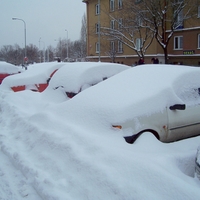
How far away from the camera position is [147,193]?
117 inches

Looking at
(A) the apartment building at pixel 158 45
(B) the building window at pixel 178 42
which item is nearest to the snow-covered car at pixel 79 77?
(A) the apartment building at pixel 158 45

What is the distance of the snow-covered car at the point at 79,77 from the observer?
7.67 m

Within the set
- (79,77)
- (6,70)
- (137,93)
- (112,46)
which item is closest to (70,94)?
(79,77)

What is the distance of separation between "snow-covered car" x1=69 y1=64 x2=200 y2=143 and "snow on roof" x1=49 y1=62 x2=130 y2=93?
2.05 meters

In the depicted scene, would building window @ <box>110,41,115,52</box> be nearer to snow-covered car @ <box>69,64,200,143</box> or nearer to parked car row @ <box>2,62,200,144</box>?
parked car row @ <box>2,62,200,144</box>

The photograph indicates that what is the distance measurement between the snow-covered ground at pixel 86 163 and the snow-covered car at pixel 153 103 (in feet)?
0.59

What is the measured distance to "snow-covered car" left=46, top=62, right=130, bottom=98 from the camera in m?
7.67

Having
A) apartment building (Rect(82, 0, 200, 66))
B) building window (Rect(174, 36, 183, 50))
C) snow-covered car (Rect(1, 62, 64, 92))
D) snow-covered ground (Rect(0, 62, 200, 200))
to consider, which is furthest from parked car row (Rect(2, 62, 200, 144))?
building window (Rect(174, 36, 183, 50))

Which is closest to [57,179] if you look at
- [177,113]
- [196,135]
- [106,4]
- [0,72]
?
[177,113]

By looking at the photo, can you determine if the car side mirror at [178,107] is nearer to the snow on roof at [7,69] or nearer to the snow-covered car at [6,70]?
the snow-covered car at [6,70]

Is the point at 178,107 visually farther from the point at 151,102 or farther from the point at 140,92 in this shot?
the point at 140,92

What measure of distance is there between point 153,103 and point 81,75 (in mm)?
3510

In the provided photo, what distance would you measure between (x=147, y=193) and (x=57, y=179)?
1254mm

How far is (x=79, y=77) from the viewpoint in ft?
25.3
